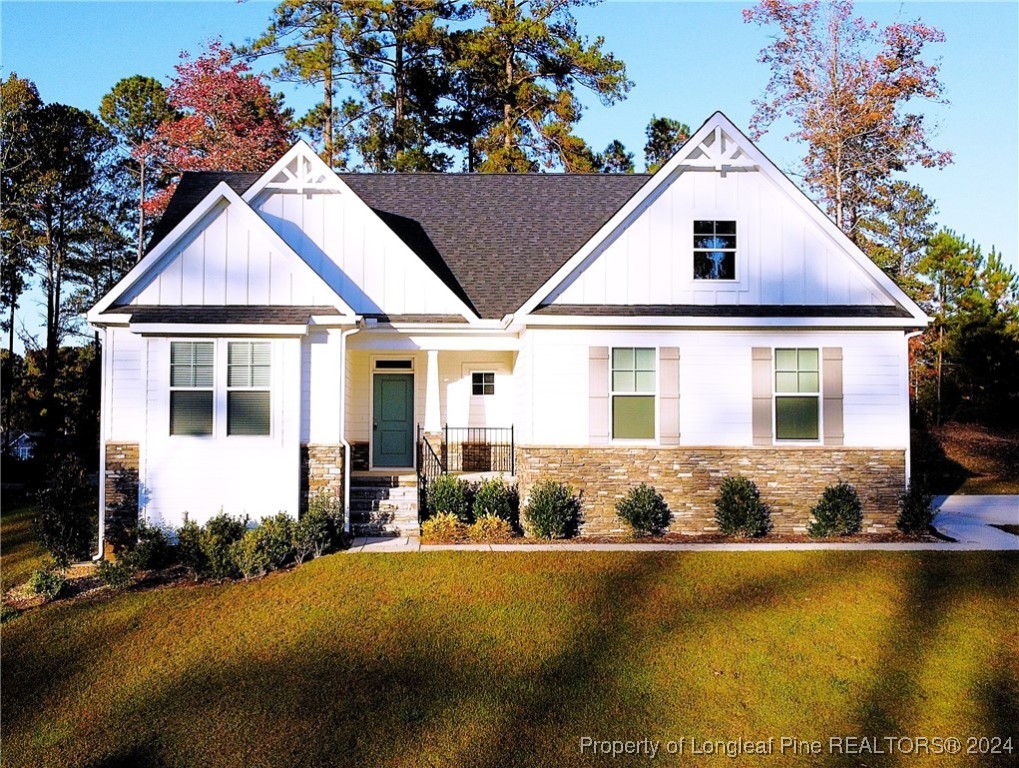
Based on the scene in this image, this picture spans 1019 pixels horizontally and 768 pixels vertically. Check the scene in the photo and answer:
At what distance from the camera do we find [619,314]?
501 inches

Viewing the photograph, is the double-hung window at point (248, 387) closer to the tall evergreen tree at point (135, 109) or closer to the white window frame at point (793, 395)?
the white window frame at point (793, 395)

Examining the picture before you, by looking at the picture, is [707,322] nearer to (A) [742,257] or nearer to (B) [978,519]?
(A) [742,257]

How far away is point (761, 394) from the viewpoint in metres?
12.9

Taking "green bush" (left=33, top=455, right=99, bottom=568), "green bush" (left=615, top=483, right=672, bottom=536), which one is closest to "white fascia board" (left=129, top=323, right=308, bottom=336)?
"green bush" (left=33, top=455, right=99, bottom=568)

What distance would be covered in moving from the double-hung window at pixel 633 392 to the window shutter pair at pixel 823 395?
1.66 meters

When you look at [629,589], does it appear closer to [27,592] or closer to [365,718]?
[365,718]

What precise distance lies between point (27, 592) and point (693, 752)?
8.51 metres

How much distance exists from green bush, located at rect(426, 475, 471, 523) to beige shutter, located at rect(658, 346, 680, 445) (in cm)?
333

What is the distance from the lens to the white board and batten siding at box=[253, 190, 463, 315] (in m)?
14.5

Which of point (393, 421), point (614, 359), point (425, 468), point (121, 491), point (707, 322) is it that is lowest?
point (121, 491)

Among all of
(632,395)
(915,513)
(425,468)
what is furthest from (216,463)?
(915,513)

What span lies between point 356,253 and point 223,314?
127 inches

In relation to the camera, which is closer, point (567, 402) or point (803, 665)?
point (803, 665)

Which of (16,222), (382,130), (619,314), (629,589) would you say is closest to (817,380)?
(619,314)
